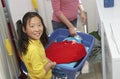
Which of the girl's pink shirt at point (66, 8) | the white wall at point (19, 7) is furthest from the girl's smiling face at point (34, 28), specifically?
the white wall at point (19, 7)

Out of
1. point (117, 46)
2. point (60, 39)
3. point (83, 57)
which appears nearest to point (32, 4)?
point (60, 39)

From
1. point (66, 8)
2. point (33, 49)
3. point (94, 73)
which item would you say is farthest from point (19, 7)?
point (33, 49)

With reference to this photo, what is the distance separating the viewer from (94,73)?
8.70 ft

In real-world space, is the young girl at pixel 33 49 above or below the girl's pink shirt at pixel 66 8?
below

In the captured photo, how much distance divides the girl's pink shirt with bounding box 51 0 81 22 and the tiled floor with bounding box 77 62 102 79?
73 centimetres

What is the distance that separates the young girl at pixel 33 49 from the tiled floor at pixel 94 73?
868 millimetres

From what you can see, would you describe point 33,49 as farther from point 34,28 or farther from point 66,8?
point 66,8

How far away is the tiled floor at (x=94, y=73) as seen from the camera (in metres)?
2.60

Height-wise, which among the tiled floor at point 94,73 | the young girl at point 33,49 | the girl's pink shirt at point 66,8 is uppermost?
the girl's pink shirt at point 66,8

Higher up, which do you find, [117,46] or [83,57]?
[117,46]

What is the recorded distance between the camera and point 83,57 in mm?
1856

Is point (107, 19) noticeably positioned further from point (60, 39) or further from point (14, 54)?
point (14, 54)

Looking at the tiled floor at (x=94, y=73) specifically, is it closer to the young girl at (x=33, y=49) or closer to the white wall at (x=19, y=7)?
the young girl at (x=33, y=49)

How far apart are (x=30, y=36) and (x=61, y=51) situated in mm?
283
